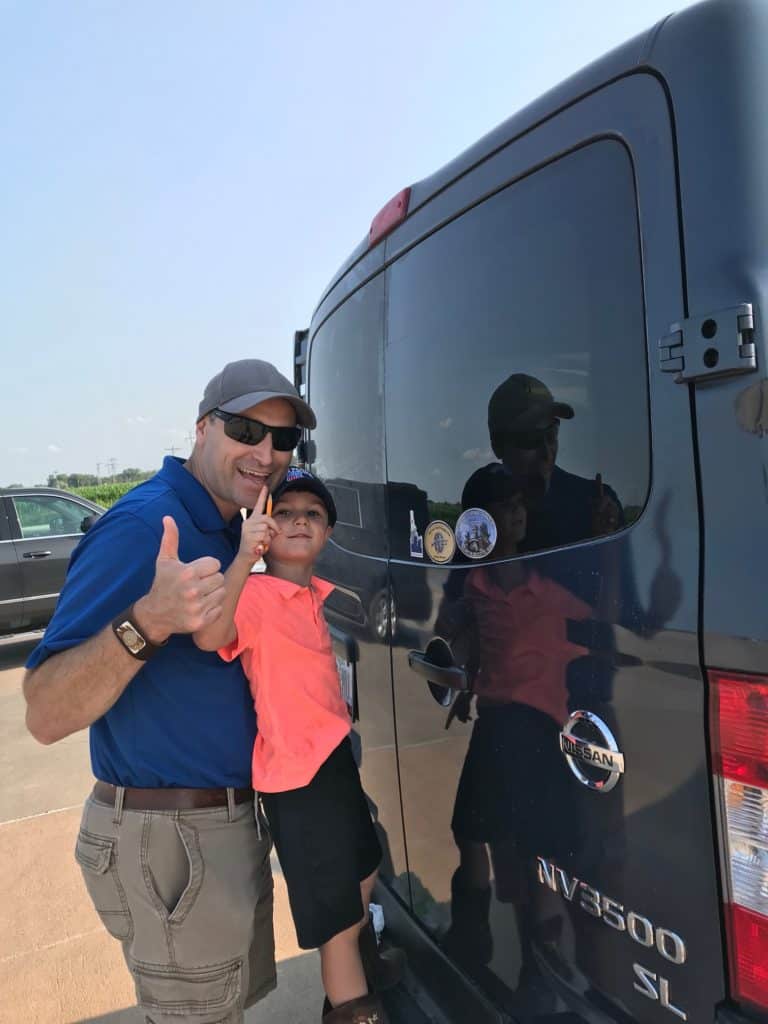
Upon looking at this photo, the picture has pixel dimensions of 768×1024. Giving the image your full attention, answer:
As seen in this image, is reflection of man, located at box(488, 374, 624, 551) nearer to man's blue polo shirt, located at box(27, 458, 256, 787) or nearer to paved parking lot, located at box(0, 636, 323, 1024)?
man's blue polo shirt, located at box(27, 458, 256, 787)

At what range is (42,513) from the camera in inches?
307

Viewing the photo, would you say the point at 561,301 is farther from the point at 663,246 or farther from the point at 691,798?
the point at 691,798

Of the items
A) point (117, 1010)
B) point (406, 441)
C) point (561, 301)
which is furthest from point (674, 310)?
point (117, 1010)

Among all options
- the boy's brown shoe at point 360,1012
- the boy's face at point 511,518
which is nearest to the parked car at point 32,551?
the boy's brown shoe at point 360,1012

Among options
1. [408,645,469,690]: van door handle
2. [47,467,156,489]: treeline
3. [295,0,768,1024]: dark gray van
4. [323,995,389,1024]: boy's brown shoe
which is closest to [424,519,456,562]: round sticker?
[295,0,768,1024]: dark gray van

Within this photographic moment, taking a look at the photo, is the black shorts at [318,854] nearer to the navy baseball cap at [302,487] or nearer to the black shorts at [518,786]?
the black shorts at [518,786]

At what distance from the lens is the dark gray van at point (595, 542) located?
94 cm

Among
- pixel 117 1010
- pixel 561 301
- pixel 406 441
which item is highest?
pixel 561 301

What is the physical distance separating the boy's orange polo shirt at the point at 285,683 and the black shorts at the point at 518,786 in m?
0.40

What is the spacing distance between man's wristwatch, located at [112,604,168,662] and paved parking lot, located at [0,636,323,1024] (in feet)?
5.91

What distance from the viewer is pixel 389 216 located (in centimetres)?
186

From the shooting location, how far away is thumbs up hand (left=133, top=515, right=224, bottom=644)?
133cm

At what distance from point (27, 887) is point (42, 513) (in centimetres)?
526

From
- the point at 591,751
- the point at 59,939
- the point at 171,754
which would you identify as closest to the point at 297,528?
the point at 171,754
